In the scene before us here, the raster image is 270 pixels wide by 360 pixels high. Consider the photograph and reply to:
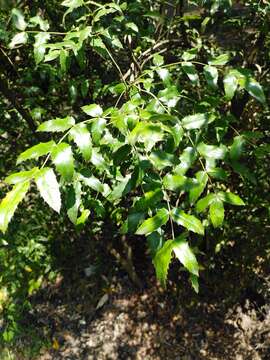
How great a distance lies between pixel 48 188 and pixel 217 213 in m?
0.57

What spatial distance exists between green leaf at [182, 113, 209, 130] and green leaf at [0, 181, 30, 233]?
60 centimetres

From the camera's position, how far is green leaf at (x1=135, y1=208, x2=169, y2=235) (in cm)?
129

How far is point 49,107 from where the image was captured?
9.96 feet

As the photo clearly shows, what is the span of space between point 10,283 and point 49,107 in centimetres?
168

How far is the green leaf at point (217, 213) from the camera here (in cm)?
143

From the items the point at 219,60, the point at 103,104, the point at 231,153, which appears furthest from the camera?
the point at 103,104

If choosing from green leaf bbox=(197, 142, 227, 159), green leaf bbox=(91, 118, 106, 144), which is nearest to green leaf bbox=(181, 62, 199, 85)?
green leaf bbox=(197, 142, 227, 159)

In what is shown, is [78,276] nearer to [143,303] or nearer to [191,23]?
[143,303]

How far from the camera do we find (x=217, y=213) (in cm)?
145

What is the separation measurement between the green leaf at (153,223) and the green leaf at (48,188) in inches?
10.2

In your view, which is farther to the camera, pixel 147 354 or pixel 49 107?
pixel 147 354

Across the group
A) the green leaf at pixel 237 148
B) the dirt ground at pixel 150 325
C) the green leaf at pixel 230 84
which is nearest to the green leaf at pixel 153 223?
the green leaf at pixel 237 148

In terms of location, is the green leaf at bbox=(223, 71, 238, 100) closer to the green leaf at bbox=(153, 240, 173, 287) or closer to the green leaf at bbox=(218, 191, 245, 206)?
the green leaf at bbox=(218, 191, 245, 206)

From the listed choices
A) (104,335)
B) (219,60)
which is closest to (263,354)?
(104,335)
